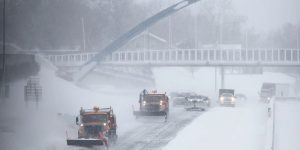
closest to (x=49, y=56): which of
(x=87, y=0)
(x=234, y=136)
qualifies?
(x=87, y=0)

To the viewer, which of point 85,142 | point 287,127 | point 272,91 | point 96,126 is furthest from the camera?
point 272,91

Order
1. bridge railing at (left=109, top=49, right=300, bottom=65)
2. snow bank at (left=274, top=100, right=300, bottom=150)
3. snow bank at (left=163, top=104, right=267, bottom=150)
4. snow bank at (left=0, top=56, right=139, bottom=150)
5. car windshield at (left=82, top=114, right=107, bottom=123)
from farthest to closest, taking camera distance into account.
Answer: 1. bridge railing at (left=109, top=49, right=300, bottom=65)
2. snow bank at (left=0, top=56, right=139, bottom=150)
3. snow bank at (left=274, top=100, right=300, bottom=150)
4. car windshield at (left=82, top=114, right=107, bottom=123)
5. snow bank at (left=163, top=104, right=267, bottom=150)

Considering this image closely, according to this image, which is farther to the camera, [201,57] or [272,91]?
[201,57]

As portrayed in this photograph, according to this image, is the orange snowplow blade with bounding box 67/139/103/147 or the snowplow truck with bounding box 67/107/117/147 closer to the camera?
the orange snowplow blade with bounding box 67/139/103/147

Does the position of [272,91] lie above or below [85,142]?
above

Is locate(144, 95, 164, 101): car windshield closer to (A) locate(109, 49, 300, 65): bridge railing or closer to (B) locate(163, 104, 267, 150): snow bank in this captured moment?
(B) locate(163, 104, 267, 150): snow bank

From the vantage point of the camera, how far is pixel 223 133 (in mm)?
38781

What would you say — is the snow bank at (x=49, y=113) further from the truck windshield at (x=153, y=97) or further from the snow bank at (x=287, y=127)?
the snow bank at (x=287, y=127)

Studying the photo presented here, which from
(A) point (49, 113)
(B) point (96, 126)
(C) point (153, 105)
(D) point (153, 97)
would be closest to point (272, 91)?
(D) point (153, 97)

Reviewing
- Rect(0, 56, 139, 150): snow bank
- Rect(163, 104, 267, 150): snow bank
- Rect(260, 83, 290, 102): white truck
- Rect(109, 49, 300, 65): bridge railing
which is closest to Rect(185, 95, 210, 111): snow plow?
Rect(0, 56, 139, 150): snow bank

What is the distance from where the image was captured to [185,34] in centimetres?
14712

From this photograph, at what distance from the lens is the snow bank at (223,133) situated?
33688 mm

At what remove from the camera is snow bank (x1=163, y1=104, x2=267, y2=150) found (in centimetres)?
3369

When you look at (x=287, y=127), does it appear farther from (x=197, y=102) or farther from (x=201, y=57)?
(x=201, y=57)
